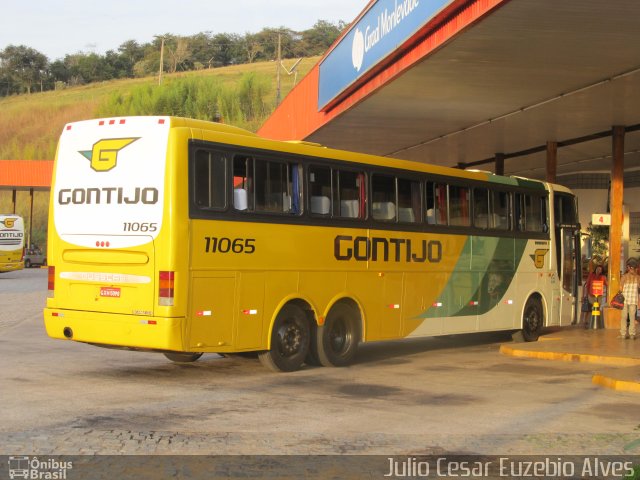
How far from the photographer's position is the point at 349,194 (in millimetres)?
15203

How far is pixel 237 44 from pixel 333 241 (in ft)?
511

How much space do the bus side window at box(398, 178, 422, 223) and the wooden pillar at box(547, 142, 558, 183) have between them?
34.5ft

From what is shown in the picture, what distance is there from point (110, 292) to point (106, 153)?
6.24 feet

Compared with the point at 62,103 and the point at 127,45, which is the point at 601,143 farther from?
the point at 127,45

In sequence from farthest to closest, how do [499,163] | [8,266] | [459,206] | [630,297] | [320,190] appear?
1. [8,266]
2. [499,163]
3. [630,297]
4. [459,206]
5. [320,190]

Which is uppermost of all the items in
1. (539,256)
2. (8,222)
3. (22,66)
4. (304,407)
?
(22,66)

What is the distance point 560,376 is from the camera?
14.5 m

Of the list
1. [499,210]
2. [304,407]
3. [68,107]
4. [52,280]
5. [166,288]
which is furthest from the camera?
[68,107]

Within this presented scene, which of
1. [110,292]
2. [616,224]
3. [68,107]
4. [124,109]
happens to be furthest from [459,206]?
[68,107]

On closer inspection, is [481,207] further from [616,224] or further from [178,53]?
[178,53]

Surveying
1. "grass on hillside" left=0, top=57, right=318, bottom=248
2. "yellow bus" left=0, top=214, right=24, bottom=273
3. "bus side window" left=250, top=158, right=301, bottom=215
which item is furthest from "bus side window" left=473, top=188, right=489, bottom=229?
"grass on hillside" left=0, top=57, right=318, bottom=248

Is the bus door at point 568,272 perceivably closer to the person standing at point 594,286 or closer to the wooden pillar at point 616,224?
the person standing at point 594,286

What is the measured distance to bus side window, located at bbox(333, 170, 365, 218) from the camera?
1498 centimetres

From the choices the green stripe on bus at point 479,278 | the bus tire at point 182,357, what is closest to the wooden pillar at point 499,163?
the green stripe on bus at point 479,278
